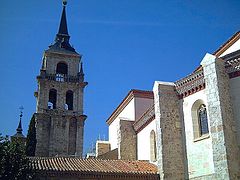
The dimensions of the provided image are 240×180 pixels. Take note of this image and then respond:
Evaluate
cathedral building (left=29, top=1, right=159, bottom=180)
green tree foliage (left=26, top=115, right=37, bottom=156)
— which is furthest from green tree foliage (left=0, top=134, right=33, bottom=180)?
green tree foliage (left=26, top=115, right=37, bottom=156)

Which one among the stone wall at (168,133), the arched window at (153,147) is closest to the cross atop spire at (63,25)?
the arched window at (153,147)

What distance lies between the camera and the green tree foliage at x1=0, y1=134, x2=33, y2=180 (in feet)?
45.6

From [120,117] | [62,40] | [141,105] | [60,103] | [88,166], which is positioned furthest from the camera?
[62,40]

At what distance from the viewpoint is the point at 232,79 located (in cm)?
1456

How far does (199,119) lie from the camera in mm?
16078

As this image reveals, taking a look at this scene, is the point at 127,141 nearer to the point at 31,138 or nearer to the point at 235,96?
the point at 235,96

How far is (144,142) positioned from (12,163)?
8.91 metres

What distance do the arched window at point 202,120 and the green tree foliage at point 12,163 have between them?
7818 mm

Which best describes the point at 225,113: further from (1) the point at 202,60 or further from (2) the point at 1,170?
(2) the point at 1,170

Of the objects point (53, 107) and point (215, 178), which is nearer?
point (215, 178)

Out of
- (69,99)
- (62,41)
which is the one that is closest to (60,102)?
(69,99)

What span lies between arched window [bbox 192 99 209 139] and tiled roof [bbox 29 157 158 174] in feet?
9.85

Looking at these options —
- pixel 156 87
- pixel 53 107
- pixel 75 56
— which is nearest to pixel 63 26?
pixel 75 56

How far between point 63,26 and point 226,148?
35202 mm
